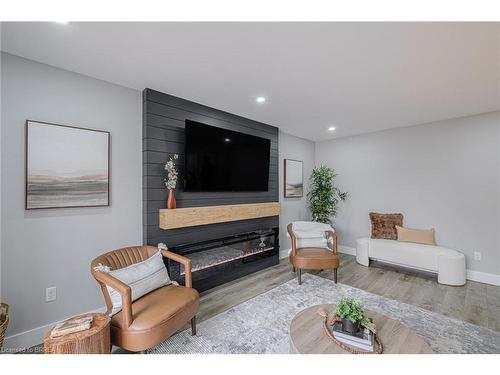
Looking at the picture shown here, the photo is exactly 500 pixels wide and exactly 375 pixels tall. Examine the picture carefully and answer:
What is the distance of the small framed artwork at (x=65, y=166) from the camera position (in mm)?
1920

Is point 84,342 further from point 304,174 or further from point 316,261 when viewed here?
point 304,174

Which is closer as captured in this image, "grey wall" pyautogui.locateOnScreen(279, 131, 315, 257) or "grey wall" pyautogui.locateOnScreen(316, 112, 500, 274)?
"grey wall" pyautogui.locateOnScreen(316, 112, 500, 274)

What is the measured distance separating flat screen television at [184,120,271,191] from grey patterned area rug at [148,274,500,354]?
61.7 inches

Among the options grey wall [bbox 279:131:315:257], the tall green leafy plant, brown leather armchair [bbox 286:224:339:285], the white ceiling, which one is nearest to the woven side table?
the white ceiling

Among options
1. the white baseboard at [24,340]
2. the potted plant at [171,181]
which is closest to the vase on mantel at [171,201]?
the potted plant at [171,181]

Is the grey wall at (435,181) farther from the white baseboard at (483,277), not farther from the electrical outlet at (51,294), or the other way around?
the electrical outlet at (51,294)

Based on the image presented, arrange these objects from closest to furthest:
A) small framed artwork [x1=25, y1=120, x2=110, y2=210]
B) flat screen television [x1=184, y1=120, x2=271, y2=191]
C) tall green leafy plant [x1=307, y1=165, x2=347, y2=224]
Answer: small framed artwork [x1=25, y1=120, x2=110, y2=210]
flat screen television [x1=184, y1=120, x2=271, y2=191]
tall green leafy plant [x1=307, y1=165, x2=347, y2=224]

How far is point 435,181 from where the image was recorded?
12.2 feet

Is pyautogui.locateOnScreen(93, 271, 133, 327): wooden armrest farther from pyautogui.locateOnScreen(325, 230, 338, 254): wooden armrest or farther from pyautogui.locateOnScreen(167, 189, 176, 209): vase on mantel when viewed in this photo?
pyautogui.locateOnScreen(325, 230, 338, 254): wooden armrest

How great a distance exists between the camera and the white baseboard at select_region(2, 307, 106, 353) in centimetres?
180

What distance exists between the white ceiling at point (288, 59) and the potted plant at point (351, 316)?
1931mm
